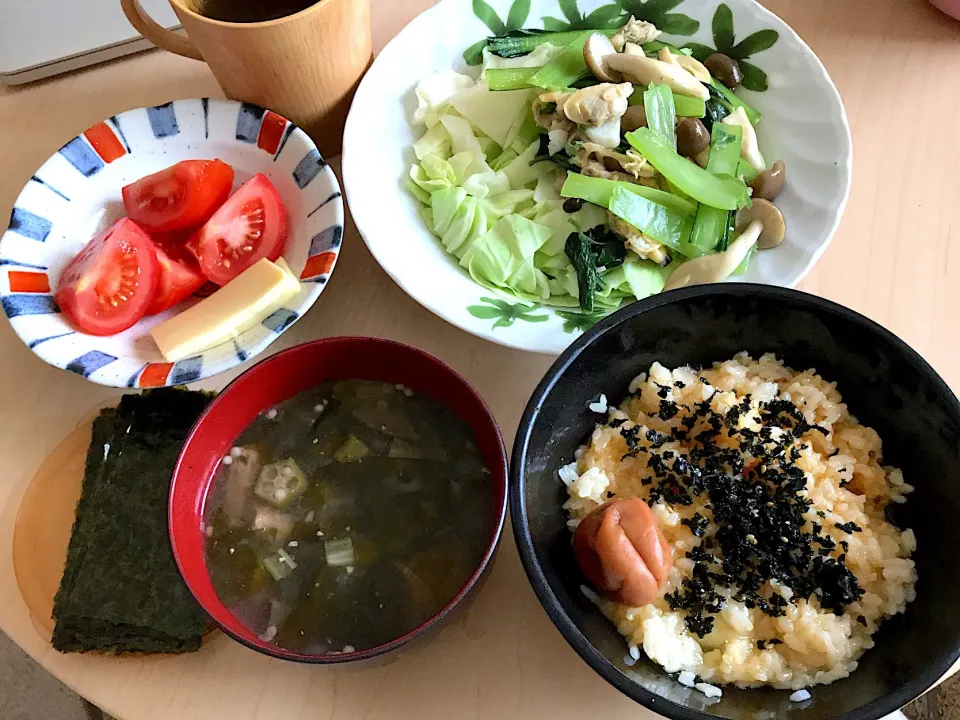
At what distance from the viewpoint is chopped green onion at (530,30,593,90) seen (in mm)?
1295

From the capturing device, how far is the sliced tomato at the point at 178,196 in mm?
1183

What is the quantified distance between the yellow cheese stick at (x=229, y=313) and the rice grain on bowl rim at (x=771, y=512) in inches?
19.0

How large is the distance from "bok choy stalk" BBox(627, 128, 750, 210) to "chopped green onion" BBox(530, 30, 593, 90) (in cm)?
18

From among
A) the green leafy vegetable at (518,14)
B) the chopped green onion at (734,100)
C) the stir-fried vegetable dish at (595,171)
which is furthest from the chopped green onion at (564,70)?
the chopped green onion at (734,100)

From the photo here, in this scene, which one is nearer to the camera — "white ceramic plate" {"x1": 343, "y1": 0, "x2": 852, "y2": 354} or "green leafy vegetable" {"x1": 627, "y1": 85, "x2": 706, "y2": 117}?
"white ceramic plate" {"x1": 343, "y1": 0, "x2": 852, "y2": 354}

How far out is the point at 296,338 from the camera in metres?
1.23


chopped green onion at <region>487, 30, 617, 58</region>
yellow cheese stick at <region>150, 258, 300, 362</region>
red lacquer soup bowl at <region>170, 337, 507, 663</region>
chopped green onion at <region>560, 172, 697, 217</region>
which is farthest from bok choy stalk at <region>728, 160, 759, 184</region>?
yellow cheese stick at <region>150, 258, 300, 362</region>

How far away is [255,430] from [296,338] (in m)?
0.23

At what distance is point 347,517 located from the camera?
998mm

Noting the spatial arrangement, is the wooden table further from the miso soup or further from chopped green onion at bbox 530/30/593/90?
chopped green onion at bbox 530/30/593/90

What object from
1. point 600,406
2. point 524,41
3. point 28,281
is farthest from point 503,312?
point 28,281

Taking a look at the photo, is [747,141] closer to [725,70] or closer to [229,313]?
[725,70]

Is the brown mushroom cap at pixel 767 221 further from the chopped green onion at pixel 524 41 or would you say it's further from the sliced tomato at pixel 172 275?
the sliced tomato at pixel 172 275

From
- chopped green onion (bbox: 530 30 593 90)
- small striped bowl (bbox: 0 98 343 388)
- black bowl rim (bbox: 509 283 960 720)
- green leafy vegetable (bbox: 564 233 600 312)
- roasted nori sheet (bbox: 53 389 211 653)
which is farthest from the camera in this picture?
chopped green onion (bbox: 530 30 593 90)
